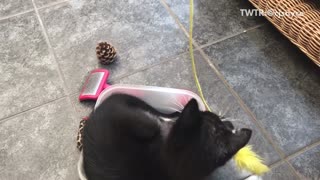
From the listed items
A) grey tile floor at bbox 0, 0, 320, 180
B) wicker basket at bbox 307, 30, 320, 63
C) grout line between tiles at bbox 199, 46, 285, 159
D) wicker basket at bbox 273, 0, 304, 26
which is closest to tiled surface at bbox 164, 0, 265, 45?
grey tile floor at bbox 0, 0, 320, 180

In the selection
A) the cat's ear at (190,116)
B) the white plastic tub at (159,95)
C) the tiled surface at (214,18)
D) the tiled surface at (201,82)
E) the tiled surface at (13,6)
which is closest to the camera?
the cat's ear at (190,116)

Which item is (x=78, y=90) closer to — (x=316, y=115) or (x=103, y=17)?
(x=103, y=17)

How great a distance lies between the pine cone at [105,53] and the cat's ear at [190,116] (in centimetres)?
61

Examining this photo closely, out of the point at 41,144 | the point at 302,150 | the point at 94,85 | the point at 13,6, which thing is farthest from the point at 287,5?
the point at 13,6

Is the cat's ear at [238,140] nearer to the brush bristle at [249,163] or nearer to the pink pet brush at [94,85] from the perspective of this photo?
the brush bristle at [249,163]

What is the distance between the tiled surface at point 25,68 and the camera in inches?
51.8

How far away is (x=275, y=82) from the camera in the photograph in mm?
1326

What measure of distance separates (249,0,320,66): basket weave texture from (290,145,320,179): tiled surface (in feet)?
1.07

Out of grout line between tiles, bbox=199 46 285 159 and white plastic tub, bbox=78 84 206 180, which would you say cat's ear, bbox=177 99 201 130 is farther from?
grout line between tiles, bbox=199 46 285 159

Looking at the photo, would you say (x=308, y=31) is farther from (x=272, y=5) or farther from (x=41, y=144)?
(x=41, y=144)

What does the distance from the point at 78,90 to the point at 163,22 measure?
51 cm

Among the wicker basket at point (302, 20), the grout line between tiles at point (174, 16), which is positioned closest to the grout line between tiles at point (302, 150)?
the wicker basket at point (302, 20)

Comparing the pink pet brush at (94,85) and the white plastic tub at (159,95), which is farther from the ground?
the white plastic tub at (159,95)

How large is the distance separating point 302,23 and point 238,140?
0.61 m
